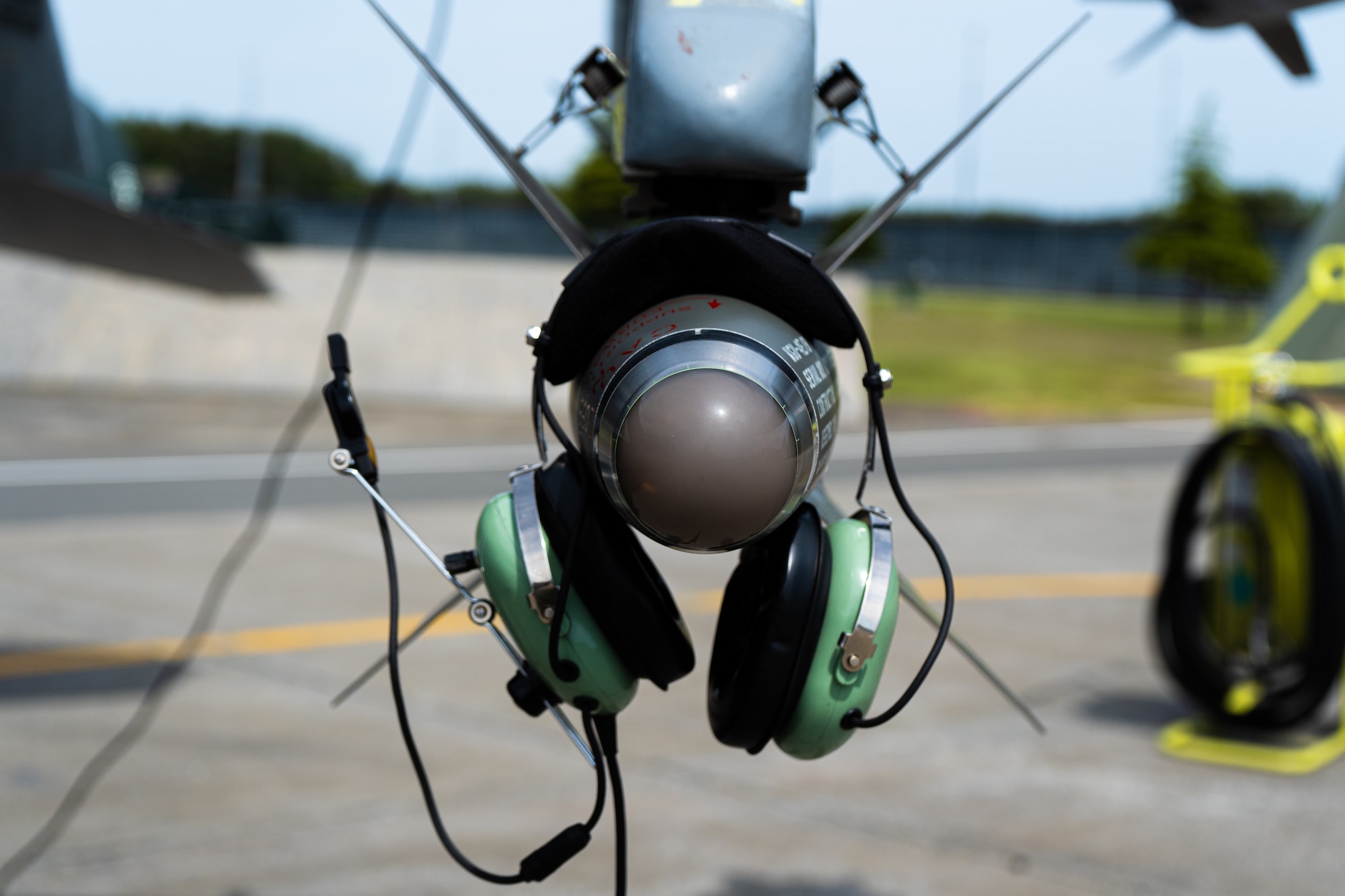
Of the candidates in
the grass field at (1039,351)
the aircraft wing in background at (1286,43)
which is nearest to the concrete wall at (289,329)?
the grass field at (1039,351)

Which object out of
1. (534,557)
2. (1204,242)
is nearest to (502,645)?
(534,557)

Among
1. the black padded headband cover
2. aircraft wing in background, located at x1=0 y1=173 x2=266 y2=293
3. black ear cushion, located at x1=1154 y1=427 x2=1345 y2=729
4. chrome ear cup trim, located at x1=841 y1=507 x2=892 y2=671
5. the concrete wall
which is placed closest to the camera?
the black padded headband cover

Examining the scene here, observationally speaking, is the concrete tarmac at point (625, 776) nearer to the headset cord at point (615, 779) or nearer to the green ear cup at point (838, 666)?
the headset cord at point (615, 779)

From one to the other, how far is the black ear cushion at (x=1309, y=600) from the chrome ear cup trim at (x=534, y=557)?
4.39 m

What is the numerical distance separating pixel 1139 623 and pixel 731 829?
4.27 metres

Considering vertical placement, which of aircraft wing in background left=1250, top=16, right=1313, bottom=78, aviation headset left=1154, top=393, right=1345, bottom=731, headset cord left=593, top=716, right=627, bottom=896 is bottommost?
aviation headset left=1154, top=393, right=1345, bottom=731

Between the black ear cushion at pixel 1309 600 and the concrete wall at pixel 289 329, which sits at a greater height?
the black ear cushion at pixel 1309 600

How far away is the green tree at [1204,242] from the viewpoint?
137 feet

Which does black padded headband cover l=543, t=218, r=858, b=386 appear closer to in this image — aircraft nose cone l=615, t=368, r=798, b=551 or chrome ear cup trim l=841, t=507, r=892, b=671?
aircraft nose cone l=615, t=368, r=798, b=551

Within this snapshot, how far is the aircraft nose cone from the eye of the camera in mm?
1568

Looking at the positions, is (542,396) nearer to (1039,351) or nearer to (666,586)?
(666,586)

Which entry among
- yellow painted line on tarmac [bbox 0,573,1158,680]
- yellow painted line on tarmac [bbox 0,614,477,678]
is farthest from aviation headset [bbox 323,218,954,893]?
yellow painted line on tarmac [bbox 0,614,477,678]

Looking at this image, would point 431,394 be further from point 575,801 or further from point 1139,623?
point 575,801

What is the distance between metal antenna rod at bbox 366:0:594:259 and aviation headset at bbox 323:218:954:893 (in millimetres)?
299
